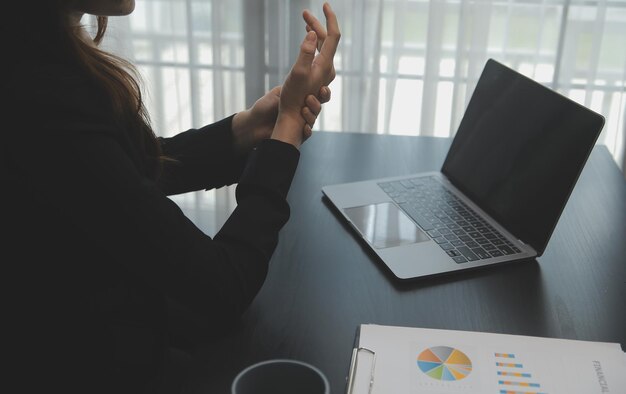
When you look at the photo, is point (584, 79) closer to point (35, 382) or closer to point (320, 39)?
point (320, 39)

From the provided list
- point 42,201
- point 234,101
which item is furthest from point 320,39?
point 234,101

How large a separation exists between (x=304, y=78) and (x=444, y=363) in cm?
45

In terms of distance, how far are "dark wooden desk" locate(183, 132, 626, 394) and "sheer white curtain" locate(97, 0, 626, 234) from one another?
1.14 metres

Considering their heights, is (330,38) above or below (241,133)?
above

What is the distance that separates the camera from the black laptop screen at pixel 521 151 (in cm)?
102

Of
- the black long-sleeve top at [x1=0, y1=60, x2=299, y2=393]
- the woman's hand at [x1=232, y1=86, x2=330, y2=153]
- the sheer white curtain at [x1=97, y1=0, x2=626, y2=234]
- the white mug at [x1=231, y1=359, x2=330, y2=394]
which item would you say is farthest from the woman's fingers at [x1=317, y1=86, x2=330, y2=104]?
the sheer white curtain at [x1=97, y1=0, x2=626, y2=234]

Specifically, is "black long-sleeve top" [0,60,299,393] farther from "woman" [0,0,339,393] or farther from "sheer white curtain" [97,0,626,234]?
"sheer white curtain" [97,0,626,234]

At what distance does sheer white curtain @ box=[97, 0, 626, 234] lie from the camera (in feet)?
7.26

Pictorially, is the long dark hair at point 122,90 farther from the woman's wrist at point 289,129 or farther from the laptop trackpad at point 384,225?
the laptop trackpad at point 384,225

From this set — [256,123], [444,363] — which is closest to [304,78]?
[256,123]

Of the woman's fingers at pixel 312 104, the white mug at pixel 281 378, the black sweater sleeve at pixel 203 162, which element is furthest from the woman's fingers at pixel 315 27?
the white mug at pixel 281 378

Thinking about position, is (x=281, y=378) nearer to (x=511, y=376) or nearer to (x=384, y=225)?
(x=511, y=376)

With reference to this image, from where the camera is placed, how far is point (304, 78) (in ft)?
3.33

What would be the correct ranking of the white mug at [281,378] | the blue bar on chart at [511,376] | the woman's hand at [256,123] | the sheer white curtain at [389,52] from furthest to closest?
the sheer white curtain at [389,52]
the woman's hand at [256,123]
the blue bar on chart at [511,376]
the white mug at [281,378]
